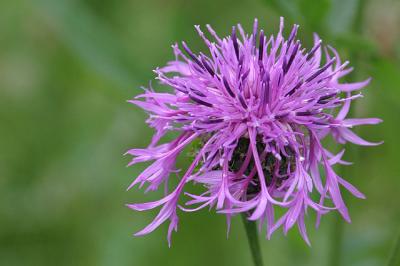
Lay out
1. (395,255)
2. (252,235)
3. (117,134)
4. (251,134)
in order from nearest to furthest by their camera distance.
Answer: (251,134), (252,235), (395,255), (117,134)

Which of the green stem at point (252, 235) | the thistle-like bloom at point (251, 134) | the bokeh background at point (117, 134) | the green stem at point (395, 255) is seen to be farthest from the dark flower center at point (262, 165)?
the bokeh background at point (117, 134)


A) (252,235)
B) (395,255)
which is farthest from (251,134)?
(395,255)

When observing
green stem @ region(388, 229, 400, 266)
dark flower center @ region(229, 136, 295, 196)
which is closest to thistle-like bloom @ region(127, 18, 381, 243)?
dark flower center @ region(229, 136, 295, 196)

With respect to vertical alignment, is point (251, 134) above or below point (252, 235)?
above

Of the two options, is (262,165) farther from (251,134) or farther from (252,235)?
(252,235)

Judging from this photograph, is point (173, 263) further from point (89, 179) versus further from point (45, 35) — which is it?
point (45, 35)
